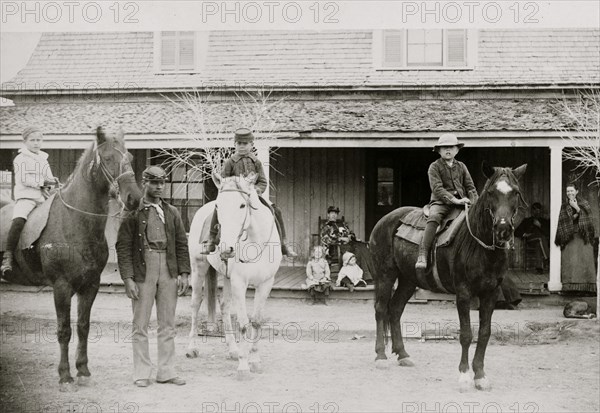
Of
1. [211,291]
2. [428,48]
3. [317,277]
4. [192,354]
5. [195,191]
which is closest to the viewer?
[192,354]

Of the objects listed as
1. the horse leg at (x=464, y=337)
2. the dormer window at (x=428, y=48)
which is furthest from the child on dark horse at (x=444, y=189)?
the dormer window at (x=428, y=48)

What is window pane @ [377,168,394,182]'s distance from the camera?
1195cm

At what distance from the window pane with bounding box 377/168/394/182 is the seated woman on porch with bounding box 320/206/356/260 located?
1751mm

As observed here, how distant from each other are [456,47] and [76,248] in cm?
862

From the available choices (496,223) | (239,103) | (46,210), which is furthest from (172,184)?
(496,223)

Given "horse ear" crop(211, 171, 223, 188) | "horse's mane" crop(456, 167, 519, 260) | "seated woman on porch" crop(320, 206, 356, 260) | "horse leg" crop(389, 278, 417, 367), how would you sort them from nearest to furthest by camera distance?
"horse's mane" crop(456, 167, 519, 260) → "horse ear" crop(211, 171, 223, 188) → "horse leg" crop(389, 278, 417, 367) → "seated woman on porch" crop(320, 206, 356, 260)

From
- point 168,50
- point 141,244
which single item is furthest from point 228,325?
point 168,50

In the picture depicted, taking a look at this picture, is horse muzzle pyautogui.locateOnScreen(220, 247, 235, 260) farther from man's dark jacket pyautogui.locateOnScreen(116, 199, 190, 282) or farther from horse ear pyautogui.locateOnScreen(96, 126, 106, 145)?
horse ear pyautogui.locateOnScreen(96, 126, 106, 145)

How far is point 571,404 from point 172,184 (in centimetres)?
740

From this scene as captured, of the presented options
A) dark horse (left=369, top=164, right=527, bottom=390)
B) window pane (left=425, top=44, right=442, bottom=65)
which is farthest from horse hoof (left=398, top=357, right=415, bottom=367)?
window pane (left=425, top=44, right=442, bottom=65)

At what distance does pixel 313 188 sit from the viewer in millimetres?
11703

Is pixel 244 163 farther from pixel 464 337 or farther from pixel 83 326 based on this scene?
pixel 464 337

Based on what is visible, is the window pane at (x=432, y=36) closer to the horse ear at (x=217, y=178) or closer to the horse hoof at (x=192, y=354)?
the horse ear at (x=217, y=178)

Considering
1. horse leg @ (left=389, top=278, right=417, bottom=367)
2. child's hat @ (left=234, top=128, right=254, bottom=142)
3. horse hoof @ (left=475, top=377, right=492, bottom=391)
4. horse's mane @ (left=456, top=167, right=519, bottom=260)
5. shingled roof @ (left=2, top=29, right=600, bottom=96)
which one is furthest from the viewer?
shingled roof @ (left=2, top=29, right=600, bottom=96)
